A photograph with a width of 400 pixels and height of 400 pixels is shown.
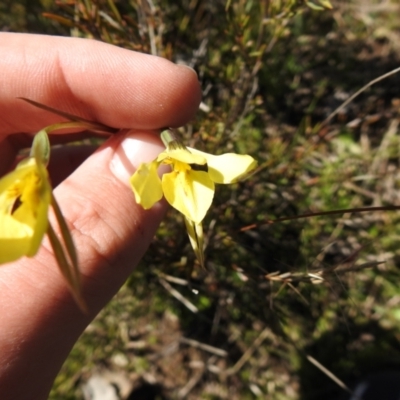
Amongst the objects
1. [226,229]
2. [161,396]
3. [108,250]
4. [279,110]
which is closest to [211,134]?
[226,229]

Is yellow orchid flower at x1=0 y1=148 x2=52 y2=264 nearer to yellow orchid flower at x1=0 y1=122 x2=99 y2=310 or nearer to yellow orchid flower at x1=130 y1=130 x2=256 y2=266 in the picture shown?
yellow orchid flower at x1=0 y1=122 x2=99 y2=310

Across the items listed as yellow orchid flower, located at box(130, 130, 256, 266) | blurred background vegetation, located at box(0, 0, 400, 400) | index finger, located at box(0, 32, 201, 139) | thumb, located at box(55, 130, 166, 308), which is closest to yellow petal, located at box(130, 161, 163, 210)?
yellow orchid flower, located at box(130, 130, 256, 266)

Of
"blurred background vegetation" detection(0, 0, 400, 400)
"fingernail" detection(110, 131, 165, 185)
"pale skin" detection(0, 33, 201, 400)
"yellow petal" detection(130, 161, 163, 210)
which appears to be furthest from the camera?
"blurred background vegetation" detection(0, 0, 400, 400)

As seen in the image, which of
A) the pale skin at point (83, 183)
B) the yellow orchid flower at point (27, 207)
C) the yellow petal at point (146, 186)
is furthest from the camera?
the pale skin at point (83, 183)

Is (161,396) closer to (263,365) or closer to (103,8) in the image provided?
(263,365)

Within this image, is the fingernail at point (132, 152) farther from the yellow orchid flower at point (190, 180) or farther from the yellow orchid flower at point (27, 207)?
the yellow orchid flower at point (27, 207)

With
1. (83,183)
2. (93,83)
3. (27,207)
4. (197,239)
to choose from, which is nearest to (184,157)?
(197,239)

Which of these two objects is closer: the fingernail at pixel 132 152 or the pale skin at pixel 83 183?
the pale skin at pixel 83 183

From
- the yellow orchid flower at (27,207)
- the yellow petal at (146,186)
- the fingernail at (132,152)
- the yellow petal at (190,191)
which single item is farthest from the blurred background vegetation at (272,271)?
the yellow orchid flower at (27,207)
